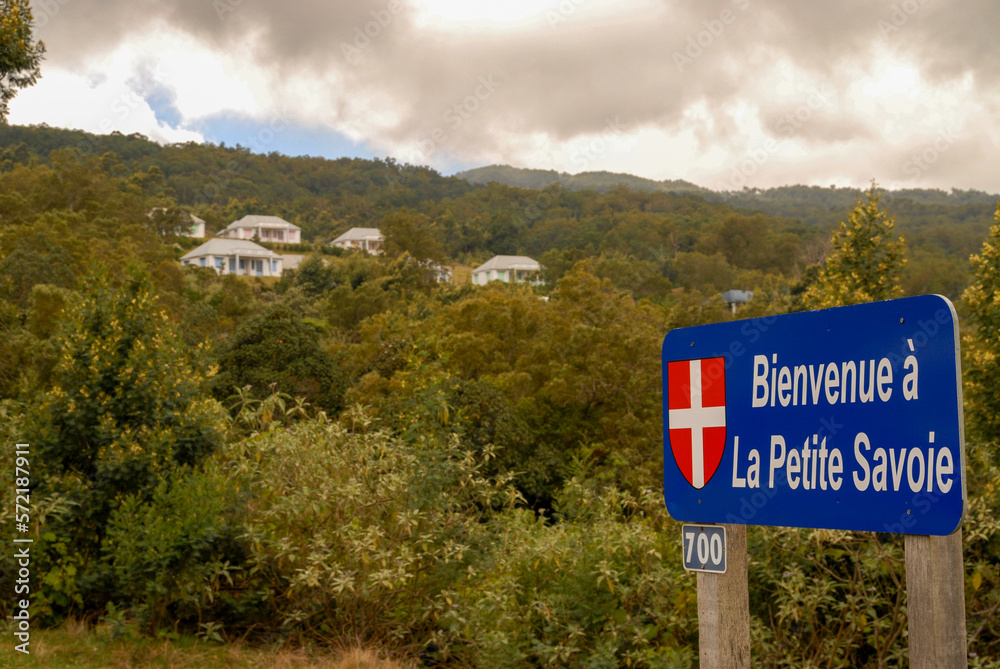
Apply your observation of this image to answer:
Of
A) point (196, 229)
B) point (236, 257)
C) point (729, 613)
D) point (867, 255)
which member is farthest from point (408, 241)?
point (729, 613)

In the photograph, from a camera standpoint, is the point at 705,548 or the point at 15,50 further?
the point at 15,50

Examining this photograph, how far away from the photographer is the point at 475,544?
5.05 metres

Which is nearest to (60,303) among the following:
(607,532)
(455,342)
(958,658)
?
(455,342)

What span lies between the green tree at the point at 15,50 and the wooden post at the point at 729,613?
9774mm

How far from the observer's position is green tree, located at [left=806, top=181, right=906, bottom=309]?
13383mm

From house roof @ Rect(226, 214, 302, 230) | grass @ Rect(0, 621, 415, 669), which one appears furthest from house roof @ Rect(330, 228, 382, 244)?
grass @ Rect(0, 621, 415, 669)

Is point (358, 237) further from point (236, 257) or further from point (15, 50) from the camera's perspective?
point (15, 50)

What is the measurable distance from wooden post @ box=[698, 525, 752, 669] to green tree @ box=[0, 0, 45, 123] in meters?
9.77

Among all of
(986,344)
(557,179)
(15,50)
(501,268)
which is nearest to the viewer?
(15,50)

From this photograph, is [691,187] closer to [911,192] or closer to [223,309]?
[911,192]

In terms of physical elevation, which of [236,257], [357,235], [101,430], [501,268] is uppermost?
[357,235]

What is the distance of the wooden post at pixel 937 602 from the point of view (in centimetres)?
165

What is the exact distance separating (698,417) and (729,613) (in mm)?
525

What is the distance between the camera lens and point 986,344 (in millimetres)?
12422
